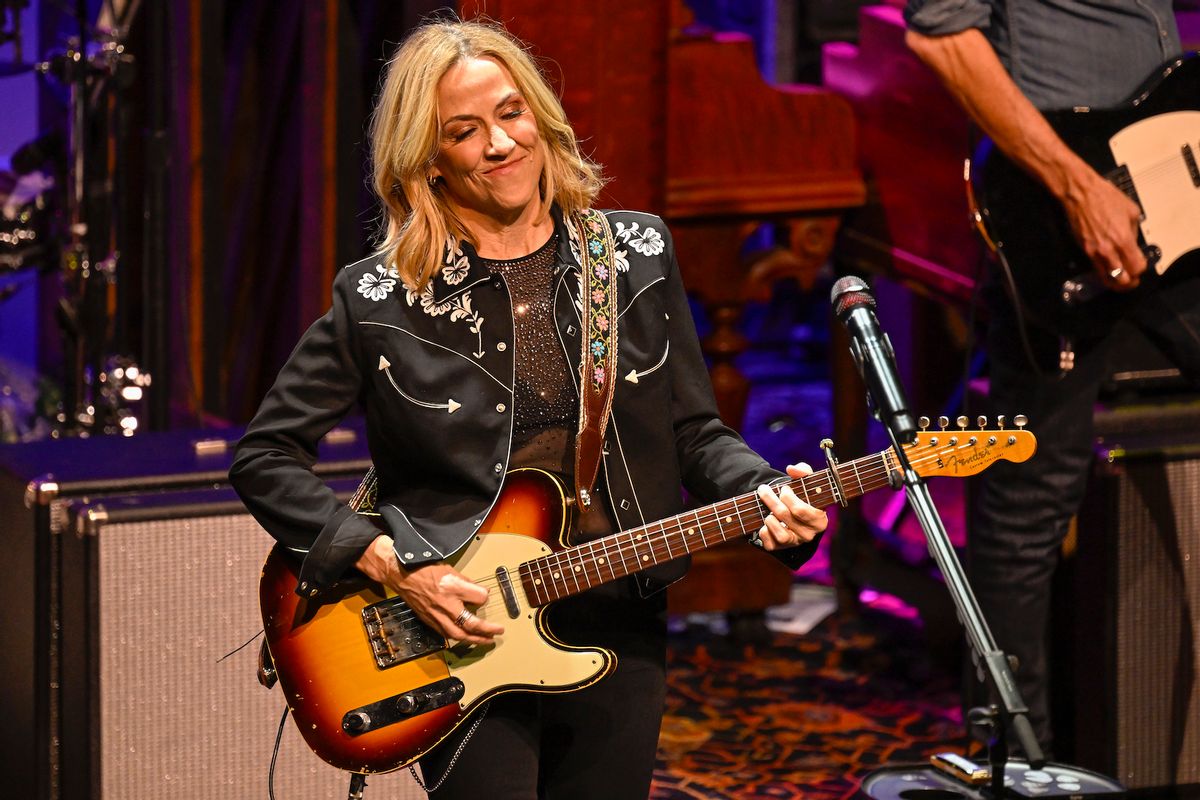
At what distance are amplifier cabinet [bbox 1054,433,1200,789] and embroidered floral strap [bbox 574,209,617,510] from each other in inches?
72.0

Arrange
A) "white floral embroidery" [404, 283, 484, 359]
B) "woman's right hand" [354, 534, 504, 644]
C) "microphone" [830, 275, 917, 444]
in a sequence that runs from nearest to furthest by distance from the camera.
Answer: "microphone" [830, 275, 917, 444]
"woman's right hand" [354, 534, 504, 644]
"white floral embroidery" [404, 283, 484, 359]

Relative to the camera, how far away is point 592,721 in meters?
2.87

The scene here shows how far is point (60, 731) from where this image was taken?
3.78 metres

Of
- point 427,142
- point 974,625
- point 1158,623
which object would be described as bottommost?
point 1158,623

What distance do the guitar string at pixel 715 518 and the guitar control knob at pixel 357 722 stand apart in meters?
0.16

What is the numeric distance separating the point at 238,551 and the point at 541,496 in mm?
1140

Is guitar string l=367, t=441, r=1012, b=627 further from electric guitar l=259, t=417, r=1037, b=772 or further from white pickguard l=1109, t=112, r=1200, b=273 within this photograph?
white pickguard l=1109, t=112, r=1200, b=273

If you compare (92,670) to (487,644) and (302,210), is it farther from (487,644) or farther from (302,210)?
(302,210)

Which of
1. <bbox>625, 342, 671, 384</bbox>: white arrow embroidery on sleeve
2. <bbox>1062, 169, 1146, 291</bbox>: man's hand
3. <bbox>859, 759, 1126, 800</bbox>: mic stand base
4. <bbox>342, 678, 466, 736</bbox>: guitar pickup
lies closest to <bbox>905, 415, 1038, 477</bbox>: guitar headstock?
<bbox>625, 342, 671, 384</bbox>: white arrow embroidery on sleeve

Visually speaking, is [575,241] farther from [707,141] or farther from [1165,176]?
[707,141]

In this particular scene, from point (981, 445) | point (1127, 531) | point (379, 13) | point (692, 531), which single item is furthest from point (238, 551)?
point (379, 13)

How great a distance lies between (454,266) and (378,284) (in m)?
0.13

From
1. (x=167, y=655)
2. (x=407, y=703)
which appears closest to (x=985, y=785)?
(x=407, y=703)

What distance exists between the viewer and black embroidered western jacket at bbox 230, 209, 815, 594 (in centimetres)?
284
